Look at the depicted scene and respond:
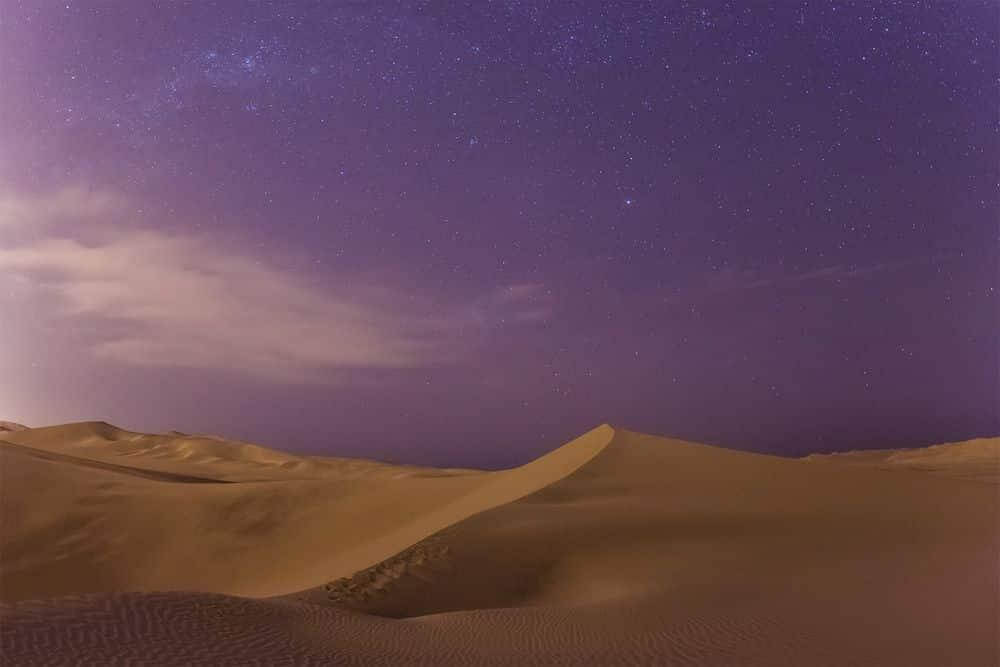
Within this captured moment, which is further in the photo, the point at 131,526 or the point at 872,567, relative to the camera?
the point at 131,526

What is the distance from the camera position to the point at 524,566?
11.2 metres

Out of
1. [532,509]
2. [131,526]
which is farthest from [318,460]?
Result: [532,509]

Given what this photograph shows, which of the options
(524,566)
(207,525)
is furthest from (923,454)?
(207,525)

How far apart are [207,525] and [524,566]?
9819 mm

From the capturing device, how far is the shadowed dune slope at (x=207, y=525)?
47.4 ft

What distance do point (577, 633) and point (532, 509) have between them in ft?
22.1

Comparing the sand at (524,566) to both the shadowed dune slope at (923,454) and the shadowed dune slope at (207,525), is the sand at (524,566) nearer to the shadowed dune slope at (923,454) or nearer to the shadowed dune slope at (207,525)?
the shadowed dune slope at (207,525)

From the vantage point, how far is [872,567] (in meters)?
10.0

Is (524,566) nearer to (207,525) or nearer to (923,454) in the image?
(207,525)

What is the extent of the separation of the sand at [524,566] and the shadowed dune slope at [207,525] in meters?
0.06

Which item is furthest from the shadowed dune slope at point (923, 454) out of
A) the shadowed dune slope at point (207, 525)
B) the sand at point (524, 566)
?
the shadowed dune slope at point (207, 525)

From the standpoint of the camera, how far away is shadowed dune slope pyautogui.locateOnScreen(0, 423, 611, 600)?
14.5 m

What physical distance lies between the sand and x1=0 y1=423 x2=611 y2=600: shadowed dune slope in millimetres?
64

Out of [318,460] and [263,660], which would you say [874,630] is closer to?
[263,660]
